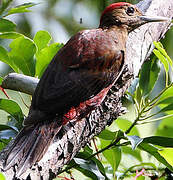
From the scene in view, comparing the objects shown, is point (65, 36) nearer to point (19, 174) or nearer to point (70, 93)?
point (70, 93)

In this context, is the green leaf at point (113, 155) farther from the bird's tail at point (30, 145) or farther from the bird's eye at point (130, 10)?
the bird's eye at point (130, 10)

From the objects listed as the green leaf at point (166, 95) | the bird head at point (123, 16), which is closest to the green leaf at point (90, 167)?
the green leaf at point (166, 95)

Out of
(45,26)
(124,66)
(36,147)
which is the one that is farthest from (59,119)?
(45,26)

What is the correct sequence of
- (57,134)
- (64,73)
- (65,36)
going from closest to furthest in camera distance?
(57,134) < (64,73) < (65,36)

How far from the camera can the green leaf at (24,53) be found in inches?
84.9

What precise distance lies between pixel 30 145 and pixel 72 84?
40cm

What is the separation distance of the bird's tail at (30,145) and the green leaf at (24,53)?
33cm

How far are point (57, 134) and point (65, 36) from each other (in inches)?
98.1

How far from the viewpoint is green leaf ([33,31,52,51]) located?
2.35 metres

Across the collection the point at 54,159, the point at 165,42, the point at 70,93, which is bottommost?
the point at 165,42

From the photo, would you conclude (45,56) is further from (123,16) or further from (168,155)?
(168,155)

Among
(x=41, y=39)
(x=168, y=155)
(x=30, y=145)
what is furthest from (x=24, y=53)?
(x=168, y=155)

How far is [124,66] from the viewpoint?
2287 mm

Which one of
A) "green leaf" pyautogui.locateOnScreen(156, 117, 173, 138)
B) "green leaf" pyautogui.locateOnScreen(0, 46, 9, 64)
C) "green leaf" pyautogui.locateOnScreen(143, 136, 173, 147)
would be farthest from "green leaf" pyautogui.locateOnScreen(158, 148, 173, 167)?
"green leaf" pyautogui.locateOnScreen(0, 46, 9, 64)
